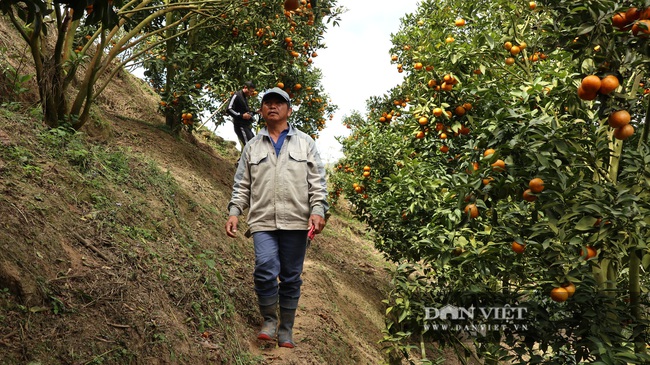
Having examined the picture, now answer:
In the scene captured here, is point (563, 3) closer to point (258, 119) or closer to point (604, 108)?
point (604, 108)

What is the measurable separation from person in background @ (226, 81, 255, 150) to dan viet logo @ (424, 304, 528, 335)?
5.03m

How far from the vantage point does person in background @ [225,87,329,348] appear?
3.88 m

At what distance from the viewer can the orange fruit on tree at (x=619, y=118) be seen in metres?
2.65

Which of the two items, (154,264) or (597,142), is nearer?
(597,142)

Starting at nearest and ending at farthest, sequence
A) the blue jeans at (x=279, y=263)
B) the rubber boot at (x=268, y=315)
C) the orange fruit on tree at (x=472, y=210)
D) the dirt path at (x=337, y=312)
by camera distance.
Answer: the orange fruit on tree at (x=472, y=210) → the blue jeans at (x=279, y=263) → the rubber boot at (x=268, y=315) → the dirt path at (x=337, y=312)

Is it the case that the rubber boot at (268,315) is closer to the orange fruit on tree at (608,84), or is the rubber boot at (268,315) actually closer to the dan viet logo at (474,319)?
the dan viet logo at (474,319)

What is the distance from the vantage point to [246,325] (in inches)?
172

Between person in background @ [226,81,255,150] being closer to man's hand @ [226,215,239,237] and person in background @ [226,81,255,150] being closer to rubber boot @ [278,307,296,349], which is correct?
man's hand @ [226,215,239,237]

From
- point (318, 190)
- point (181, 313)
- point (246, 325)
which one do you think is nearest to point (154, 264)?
point (181, 313)

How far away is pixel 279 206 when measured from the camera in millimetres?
3891

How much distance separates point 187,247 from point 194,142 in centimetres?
642

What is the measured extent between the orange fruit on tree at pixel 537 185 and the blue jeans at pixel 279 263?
1772 mm

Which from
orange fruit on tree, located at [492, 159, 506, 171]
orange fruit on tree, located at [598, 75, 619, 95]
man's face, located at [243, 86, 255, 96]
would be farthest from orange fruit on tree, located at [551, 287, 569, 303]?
man's face, located at [243, 86, 255, 96]

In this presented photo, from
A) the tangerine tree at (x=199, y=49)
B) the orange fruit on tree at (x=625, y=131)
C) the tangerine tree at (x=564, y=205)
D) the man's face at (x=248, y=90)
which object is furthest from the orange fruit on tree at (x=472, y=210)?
the man's face at (x=248, y=90)
